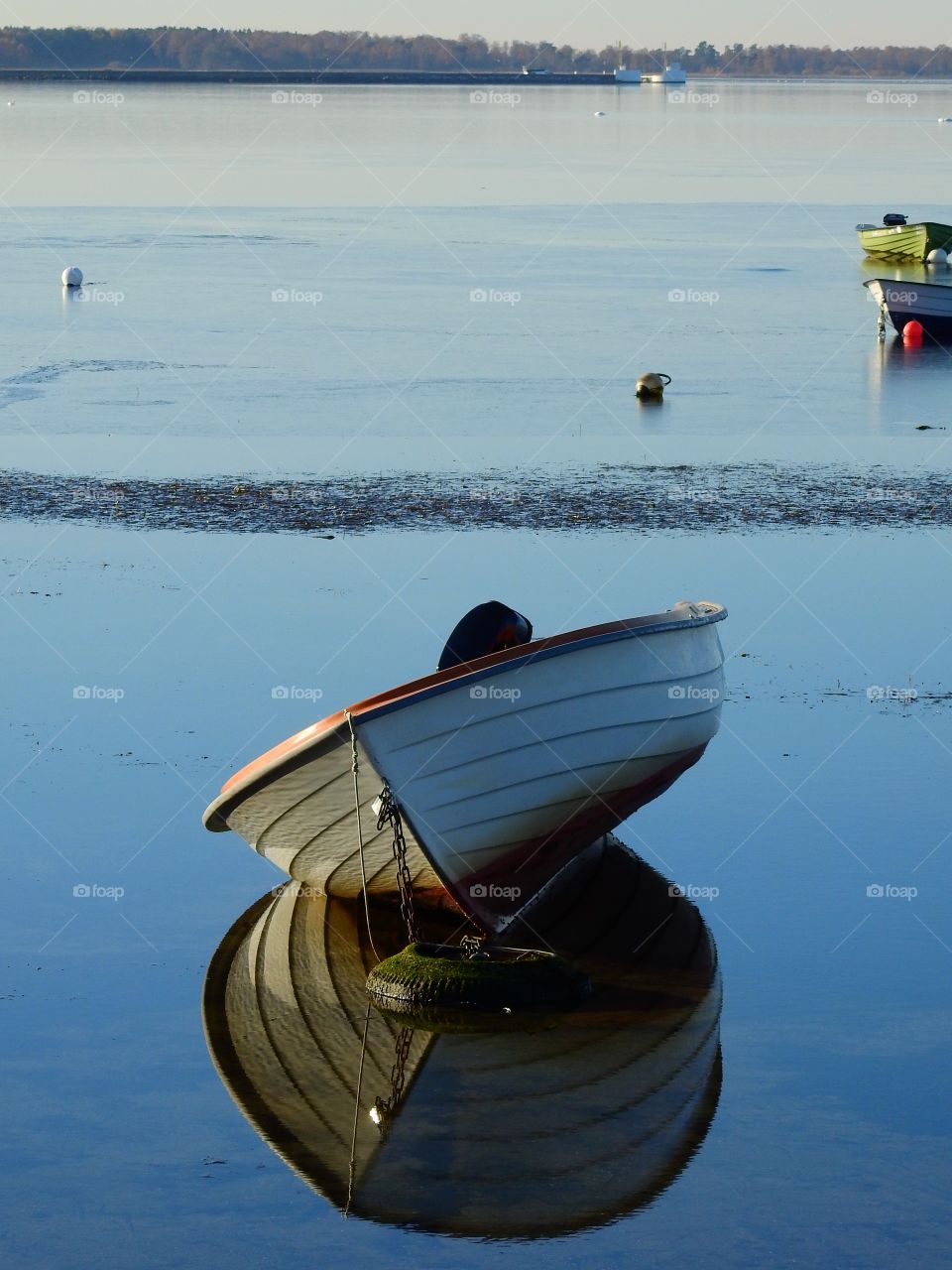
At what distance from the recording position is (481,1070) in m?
7.89

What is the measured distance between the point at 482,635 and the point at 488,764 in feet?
3.54

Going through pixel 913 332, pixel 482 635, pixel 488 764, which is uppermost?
pixel 482 635

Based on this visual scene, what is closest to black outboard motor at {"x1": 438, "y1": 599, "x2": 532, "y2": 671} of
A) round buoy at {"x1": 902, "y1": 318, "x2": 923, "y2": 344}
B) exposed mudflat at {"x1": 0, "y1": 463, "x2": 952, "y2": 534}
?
exposed mudflat at {"x1": 0, "y1": 463, "x2": 952, "y2": 534}

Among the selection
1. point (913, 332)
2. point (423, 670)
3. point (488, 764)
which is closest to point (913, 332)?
point (913, 332)

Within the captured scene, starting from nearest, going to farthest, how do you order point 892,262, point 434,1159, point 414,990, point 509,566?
1. point 434,1159
2. point 414,990
3. point 509,566
4. point 892,262

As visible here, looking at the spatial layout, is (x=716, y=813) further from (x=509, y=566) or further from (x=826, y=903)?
(x=509, y=566)

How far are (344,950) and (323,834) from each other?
543 millimetres

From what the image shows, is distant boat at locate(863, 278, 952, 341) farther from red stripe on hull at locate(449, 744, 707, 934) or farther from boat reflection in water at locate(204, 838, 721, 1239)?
boat reflection in water at locate(204, 838, 721, 1239)

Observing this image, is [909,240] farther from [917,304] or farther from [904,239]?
[917,304]

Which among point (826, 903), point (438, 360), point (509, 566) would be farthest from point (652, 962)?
point (438, 360)

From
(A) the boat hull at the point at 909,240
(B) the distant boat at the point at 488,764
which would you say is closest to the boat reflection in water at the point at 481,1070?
(B) the distant boat at the point at 488,764

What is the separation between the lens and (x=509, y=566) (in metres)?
16.4

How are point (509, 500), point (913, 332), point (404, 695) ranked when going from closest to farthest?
1. point (404, 695)
2. point (509, 500)
3. point (913, 332)

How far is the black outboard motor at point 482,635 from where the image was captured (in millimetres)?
9836
